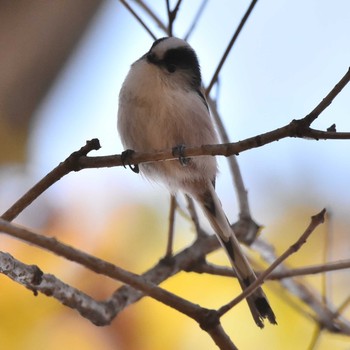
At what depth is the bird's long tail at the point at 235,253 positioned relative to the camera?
1250mm

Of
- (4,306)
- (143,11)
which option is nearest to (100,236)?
(4,306)

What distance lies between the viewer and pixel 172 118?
1487 millimetres

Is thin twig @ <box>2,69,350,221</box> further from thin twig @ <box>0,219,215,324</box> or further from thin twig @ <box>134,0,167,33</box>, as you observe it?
thin twig @ <box>134,0,167,33</box>

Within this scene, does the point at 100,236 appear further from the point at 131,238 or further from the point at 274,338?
the point at 274,338

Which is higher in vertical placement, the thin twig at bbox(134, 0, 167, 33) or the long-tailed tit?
the thin twig at bbox(134, 0, 167, 33)

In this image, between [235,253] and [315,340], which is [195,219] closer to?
[235,253]

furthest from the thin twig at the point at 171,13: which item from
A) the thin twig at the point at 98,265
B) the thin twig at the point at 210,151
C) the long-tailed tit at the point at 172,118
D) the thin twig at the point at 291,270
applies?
the thin twig at the point at 98,265

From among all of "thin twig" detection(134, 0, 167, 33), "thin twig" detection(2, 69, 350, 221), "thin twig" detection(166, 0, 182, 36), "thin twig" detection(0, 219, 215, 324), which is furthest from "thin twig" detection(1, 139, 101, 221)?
"thin twig" detection(134, 0, 167, 33)

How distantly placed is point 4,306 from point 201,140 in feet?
2.49

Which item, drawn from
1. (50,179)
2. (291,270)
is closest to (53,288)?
(50,179)

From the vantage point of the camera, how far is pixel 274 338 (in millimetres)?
1780

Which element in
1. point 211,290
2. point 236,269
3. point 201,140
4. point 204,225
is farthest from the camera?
point 211,290

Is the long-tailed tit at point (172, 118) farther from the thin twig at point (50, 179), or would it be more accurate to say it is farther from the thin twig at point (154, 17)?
the thin twig at point (50, 179)

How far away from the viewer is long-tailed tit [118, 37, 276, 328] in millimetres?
1489
